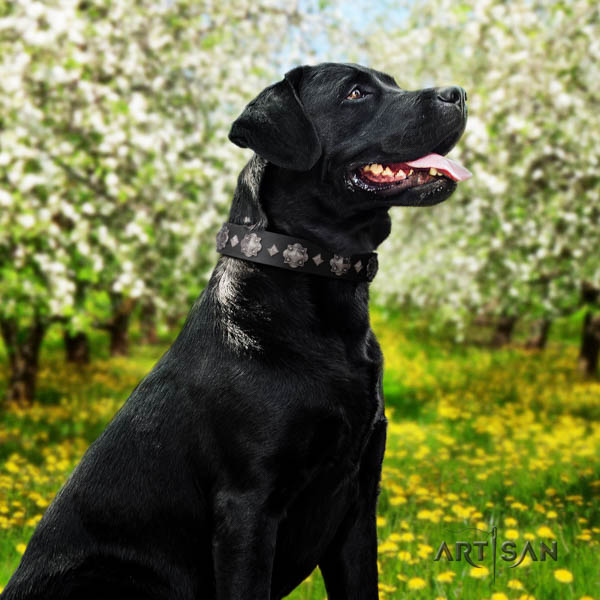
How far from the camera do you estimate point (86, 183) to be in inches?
326

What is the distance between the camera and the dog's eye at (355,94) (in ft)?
9.07

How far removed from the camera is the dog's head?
8.65 ft

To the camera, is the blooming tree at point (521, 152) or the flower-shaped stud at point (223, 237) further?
the blooming tree at point (521, 152)

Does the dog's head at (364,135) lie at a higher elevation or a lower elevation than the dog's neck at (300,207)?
higher

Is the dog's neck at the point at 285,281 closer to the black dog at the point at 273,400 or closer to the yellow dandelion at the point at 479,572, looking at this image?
the black dog at the point at 273,400

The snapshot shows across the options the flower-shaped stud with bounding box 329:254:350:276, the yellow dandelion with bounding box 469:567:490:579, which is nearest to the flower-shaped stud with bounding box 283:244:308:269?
the flower-shaped stud with bounding box 329:254:350:276

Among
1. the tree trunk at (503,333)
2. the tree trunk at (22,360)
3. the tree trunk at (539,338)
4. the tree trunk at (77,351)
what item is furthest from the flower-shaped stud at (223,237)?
the tree trunk at (503,333)

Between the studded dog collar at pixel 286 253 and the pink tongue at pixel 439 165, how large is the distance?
40 cm

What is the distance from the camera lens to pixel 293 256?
2.60 meters

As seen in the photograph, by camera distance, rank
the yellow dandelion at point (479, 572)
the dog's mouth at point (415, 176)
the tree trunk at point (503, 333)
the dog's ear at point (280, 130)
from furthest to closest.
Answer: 1. the tree trunk at point (503, 333)
2. the yellow dandelion at point (479, 572)
3. the dog's mouth at point (415, 176)
4. the dog's ear at point (280, 130)

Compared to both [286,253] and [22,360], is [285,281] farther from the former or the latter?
[22,360]

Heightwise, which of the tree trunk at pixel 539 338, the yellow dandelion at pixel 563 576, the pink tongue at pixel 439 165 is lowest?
the tree trunk at pixel 539 338

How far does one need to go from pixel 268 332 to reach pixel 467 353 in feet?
50.5

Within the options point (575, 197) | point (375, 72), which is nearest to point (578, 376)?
point (575, 197)
